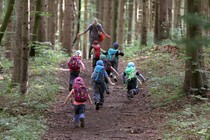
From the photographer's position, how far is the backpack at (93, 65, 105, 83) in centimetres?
1092

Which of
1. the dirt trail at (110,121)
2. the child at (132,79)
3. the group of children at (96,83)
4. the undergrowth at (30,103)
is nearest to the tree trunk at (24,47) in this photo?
the undergrowth at (30,103)

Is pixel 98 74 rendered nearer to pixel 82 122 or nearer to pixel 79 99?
pixel 79 99

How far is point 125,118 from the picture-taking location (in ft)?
32.6

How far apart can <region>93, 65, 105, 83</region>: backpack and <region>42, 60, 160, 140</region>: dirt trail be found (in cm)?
92

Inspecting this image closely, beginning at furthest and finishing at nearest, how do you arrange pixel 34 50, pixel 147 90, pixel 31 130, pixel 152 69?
1. pixel 34 50
2. pixel 152 69
3. pixel 147 90
4. pixel 31 130

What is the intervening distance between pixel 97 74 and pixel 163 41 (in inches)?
404

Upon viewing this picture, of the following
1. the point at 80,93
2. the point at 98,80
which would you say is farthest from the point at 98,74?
the point at 80,93

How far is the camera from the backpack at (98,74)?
10.9 metres

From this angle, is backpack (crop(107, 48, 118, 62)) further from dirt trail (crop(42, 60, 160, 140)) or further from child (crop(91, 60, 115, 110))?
child (crop(91, 60, 115, 110))

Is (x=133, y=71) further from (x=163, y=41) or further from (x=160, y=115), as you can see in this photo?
(x=163, y=41)

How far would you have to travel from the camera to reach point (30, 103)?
10.4 metres

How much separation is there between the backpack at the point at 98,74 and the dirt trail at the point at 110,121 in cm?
92

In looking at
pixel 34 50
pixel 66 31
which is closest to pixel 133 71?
pixel 34 50

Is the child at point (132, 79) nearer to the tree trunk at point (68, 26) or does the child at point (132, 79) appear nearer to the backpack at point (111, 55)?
the backpack at point (111, 55)
